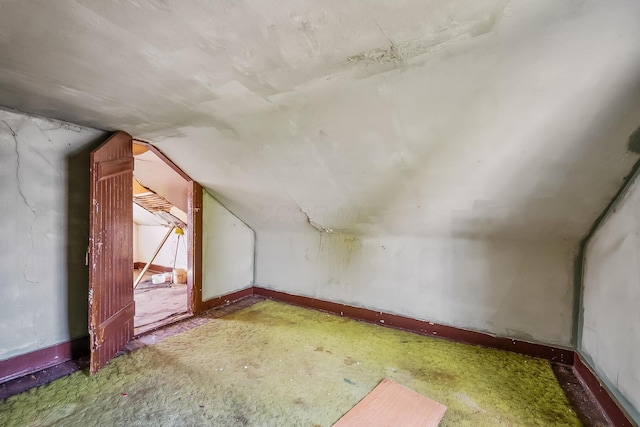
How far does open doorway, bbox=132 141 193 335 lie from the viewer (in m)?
3.34

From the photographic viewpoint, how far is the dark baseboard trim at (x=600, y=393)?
1558mm

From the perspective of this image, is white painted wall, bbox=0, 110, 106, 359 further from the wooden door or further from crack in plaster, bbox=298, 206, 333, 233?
crack in plaster, bbox=298, 206, 333, 233

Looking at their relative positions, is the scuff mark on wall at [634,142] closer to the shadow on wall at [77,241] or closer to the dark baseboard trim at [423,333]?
the dark baseboard trim at [423,333]

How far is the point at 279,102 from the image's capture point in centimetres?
177

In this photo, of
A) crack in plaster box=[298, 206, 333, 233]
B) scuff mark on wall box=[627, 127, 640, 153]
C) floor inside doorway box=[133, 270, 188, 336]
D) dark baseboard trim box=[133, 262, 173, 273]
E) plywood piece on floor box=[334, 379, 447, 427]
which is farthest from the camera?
dark baseboard trim box=[133, 262, 173, 273]

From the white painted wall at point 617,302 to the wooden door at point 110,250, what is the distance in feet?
10.8

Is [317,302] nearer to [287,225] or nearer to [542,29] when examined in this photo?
[287,225]

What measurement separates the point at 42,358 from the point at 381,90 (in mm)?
3027

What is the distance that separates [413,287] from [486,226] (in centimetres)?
92

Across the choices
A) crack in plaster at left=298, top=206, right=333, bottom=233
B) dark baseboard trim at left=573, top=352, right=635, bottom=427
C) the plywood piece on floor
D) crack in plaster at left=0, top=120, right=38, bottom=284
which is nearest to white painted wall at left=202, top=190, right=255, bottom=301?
crack in plaster at left=298, top=206, right=333, bottom=233

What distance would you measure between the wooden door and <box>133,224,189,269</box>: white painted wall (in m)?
2.41

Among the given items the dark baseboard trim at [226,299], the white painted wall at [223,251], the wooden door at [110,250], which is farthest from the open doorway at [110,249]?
the white painted wall at [223,251]

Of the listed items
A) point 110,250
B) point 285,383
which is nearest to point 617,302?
point 285,383

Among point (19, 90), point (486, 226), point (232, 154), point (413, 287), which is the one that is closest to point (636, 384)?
point (486, 226)
